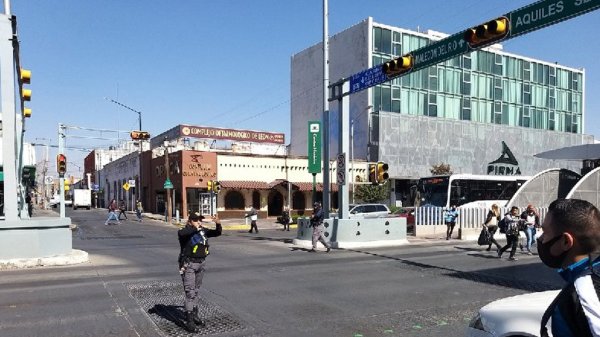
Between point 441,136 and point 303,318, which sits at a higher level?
point 441,136

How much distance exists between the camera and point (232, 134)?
62344 mm

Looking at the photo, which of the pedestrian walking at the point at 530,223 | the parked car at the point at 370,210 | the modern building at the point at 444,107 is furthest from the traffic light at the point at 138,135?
the pedestrian walking at the point at 530,223

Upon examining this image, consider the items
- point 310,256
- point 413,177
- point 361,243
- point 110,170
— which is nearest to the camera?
point 310,256

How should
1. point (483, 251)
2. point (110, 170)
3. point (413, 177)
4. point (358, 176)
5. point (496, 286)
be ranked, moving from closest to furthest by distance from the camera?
point (496, 286), point (483, 251), point (358, 176), point (413, 177), point (110, 170)

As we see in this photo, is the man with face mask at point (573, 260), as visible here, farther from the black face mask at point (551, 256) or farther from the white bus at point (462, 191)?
the white bus at point (462, 191)

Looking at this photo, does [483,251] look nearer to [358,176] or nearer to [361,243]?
[361,243]

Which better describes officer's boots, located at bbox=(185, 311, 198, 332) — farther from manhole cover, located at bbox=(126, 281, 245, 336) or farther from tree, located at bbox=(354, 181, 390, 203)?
tree, located at bbox=(354, 181, 390, 203)

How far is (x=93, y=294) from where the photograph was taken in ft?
29.6

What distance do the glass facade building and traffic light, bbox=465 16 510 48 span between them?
38.3m

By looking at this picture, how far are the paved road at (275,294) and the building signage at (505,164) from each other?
45759mm

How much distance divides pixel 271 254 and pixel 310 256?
1.31 meters

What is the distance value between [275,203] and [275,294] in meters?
34.5

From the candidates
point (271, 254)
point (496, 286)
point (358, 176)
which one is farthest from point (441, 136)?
point (496, 286)

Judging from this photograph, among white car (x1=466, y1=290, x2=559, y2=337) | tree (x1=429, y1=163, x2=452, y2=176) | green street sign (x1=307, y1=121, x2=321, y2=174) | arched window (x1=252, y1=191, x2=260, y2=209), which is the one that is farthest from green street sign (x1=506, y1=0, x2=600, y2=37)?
tree (x1=429, y1=163, x2=452, y2=176)
